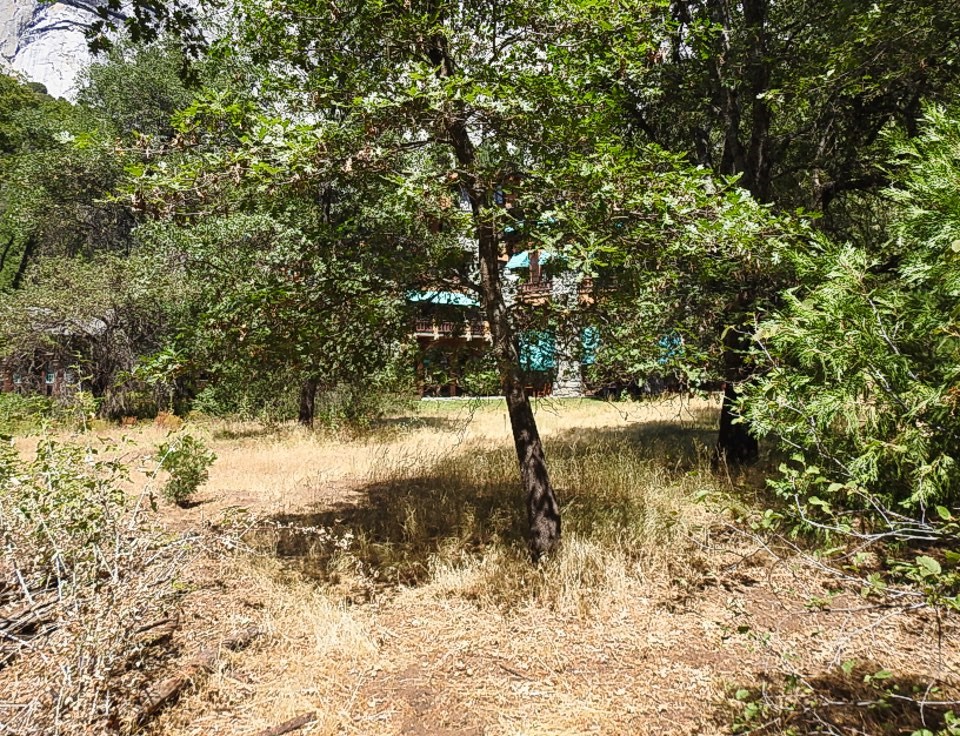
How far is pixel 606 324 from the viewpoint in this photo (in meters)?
5.68

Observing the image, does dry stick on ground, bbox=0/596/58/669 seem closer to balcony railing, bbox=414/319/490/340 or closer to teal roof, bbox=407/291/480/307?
balcony railing, bbox=414/319/490/340

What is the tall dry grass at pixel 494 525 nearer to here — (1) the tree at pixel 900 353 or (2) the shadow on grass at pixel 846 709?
(1) the tree at pixel 900 353

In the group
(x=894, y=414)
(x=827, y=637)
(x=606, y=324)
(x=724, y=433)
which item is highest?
(x=606, y=324)

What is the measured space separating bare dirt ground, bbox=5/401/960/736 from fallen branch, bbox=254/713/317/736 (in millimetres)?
44

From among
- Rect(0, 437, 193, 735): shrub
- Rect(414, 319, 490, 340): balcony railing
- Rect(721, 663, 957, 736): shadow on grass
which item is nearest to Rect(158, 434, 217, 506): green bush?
Rect(0, 437, 193, 735): shrub

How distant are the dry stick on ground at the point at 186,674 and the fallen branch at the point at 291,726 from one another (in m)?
0.68

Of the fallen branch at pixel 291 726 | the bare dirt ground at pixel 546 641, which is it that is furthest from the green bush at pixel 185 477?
the fallen branch at pixel 291 726

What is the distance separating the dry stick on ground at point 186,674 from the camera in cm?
343

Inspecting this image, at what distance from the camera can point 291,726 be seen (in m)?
3.36

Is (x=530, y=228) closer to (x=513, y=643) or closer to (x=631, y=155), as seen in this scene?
(x=631, y=155)

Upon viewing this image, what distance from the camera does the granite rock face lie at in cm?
13825

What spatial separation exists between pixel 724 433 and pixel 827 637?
5.12 meters

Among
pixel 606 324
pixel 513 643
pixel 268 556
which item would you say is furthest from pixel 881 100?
pixel 268 556

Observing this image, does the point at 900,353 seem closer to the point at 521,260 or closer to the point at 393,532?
the point at 521,260
